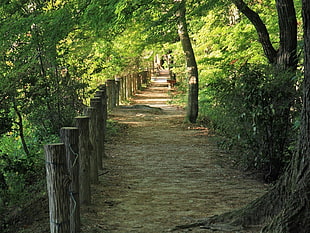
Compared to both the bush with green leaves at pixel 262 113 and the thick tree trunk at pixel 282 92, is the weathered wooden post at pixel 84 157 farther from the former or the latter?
the thick tree trunk at pixel 282 92

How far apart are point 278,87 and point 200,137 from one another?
7.01 metres

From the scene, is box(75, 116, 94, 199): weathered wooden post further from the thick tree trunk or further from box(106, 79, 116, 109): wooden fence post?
box(106, 79, 116, 109): wooden fence post

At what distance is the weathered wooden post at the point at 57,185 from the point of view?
4754 mm

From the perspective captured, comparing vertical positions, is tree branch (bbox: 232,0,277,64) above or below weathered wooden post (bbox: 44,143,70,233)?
above

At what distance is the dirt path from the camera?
6.50 m

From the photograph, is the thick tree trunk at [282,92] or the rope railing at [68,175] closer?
the rope railing at [68,175]

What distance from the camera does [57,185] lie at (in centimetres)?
482

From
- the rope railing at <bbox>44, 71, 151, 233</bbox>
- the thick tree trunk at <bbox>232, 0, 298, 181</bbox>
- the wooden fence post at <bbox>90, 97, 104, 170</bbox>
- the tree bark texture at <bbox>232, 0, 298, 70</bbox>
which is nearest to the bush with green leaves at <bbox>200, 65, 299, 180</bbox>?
the thick tree trunk at <bbox>232, 0, 298, 181</bbox>

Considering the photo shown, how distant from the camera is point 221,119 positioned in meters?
9.68

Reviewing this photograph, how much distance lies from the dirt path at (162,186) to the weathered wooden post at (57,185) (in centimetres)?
104

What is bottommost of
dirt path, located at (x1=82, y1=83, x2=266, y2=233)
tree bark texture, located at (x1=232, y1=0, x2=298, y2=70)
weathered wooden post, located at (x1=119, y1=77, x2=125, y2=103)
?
dirt path, located at (x1=82, y1=83, x2=266, y2=233)

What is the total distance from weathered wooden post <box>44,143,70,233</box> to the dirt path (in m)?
1.04

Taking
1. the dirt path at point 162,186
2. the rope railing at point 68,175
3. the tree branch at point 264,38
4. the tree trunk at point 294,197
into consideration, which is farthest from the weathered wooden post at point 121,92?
the tree trunk at point 294,197

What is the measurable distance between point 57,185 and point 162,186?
3890 millimetres
